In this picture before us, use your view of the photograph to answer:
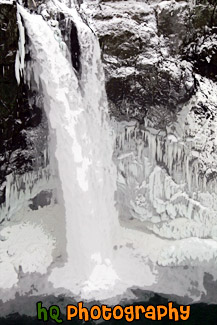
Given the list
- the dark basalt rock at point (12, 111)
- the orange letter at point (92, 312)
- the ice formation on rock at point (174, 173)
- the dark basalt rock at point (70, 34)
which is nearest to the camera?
the orange letter at point (92, 312)

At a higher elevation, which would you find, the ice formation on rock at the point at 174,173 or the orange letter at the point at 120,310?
the ice formation on rock at the point at 174,173

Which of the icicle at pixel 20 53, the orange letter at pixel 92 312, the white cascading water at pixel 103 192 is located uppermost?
the icicle at pixel 20 53

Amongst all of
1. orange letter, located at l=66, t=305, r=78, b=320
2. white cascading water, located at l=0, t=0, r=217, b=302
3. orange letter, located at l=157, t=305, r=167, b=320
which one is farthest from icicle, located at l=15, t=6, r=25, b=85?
orange letter, located at l=157, t=305, r=167, b=320

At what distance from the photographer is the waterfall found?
19.1 ft

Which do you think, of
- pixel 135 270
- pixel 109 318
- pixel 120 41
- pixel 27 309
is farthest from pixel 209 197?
pixel 27 309

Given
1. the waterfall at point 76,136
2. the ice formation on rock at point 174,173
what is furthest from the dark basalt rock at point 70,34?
the ice formation on rock at point 174,173

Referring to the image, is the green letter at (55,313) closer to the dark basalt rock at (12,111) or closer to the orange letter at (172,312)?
the orange letter at (172,312)

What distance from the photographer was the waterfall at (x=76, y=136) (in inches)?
229

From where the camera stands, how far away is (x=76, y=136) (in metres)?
5.96

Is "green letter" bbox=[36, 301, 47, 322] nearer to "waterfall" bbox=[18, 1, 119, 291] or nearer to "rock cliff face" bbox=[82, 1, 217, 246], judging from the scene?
"waterfall" bbox=[18, 1, 119, 291]

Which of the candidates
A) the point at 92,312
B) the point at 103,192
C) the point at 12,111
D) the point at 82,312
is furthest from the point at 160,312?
the point at 12,111

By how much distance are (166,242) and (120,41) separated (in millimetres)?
3977

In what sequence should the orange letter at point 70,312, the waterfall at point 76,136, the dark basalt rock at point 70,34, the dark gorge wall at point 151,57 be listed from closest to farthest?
the orange letter at point 70,312 < the waterfall at point 76,136 < the dark basalt rock at point 70,34 < the dark gorge wall at point 151,57

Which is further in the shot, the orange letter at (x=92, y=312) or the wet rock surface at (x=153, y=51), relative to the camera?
the wet rock surface at (x=153, y=51)
